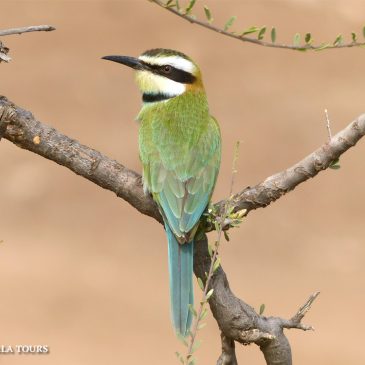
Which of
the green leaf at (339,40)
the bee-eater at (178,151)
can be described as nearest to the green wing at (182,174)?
the bee-eater at (178,151)

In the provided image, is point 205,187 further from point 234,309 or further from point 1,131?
point 1,131

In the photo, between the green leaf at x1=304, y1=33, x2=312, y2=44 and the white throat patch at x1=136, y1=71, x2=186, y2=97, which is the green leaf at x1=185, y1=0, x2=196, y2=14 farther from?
the white throat patch at x1=136, y1=71, x2=186, y2=97

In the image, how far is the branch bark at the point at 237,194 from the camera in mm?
1370

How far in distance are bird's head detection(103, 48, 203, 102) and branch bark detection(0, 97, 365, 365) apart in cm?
41

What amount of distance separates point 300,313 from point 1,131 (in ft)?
2.20

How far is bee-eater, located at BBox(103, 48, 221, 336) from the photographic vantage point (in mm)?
1511

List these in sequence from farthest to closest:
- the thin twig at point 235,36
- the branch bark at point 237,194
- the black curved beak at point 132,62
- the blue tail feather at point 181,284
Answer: the black curved beak at point 132,62, the blue tail feather at point 181,284, the branch bark at point 237,194, the thin twig at point 235,36

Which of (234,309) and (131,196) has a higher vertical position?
(131,196)

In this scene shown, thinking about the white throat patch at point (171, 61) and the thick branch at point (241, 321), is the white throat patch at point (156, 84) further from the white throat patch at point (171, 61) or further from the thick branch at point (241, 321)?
the thick branch at point (241, 321)

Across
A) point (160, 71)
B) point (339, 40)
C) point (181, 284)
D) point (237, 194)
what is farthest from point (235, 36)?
point (160, 71)

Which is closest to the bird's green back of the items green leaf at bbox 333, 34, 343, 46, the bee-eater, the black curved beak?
the bee-eater

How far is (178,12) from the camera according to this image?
1.00 m

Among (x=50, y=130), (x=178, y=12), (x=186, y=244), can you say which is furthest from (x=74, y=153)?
(x=178, y=12)

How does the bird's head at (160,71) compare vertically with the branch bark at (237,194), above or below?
above
